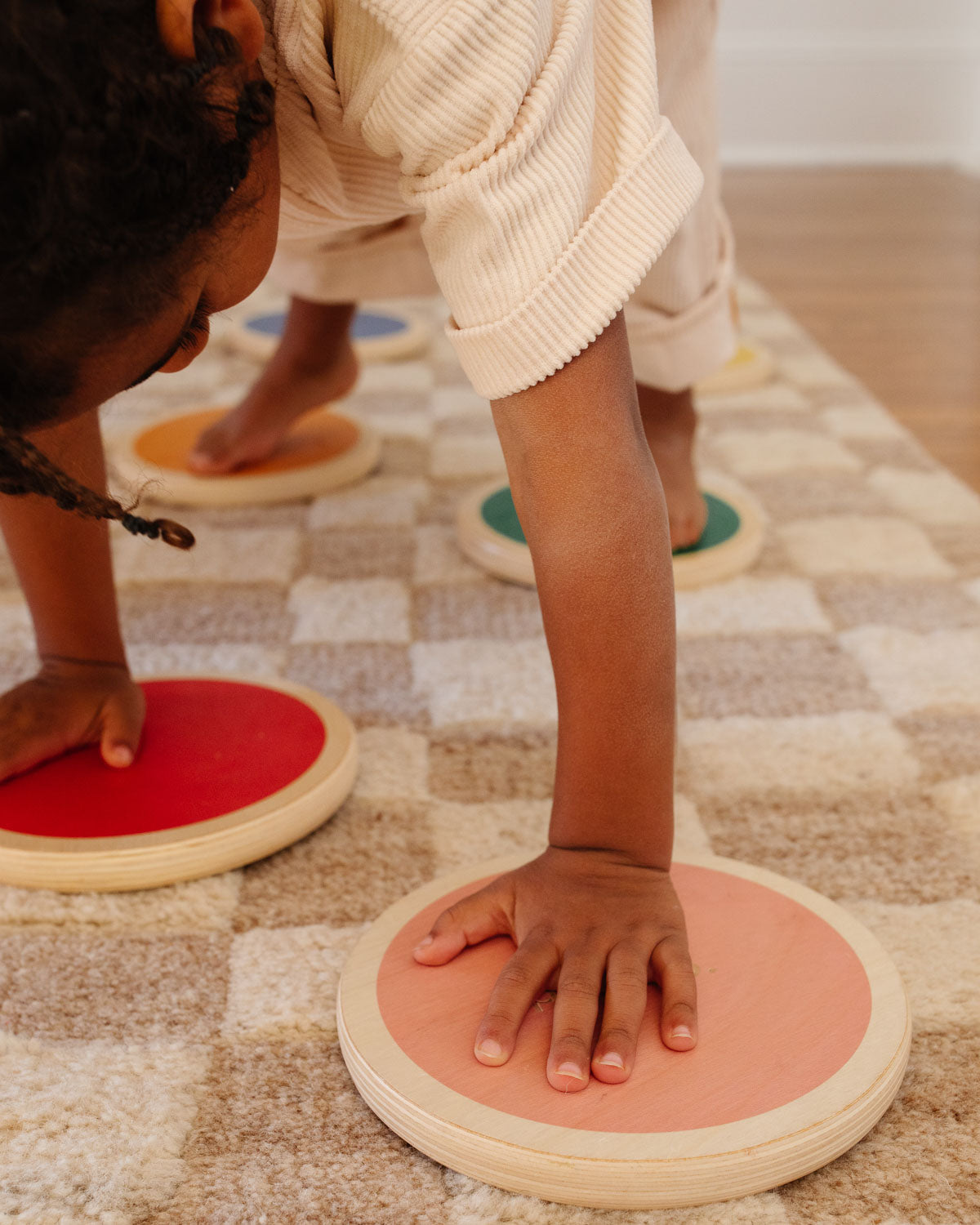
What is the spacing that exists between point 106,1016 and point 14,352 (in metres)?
0.27

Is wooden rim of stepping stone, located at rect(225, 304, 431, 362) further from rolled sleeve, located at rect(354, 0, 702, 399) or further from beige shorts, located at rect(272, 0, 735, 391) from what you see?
rolled sleeve, located at rect(354, 0, 702, 399)

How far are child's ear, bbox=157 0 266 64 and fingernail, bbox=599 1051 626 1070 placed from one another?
0.38m

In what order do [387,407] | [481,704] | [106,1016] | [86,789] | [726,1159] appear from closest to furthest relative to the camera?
[726,1159] → [106,1016] → [86,789] → [481,704] → [387,407]

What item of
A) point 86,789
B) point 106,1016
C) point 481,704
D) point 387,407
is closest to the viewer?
point 106,1016

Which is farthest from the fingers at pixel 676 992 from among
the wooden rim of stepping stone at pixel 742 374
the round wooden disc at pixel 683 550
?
the wooden rim of stepping stone at pixel 742 374

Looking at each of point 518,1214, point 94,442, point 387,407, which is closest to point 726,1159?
point 518,1214

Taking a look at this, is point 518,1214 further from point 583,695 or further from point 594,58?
point 594,58

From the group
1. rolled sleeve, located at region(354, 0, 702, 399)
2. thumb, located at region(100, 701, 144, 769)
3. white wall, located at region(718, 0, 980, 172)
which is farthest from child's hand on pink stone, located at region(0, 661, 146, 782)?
white wall, located at region(718, 0, 980, 172)

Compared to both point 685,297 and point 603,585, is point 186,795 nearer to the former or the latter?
point 603,585

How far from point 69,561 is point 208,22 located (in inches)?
12.8

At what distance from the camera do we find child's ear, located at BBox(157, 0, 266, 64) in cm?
43

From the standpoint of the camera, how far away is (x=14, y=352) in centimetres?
43

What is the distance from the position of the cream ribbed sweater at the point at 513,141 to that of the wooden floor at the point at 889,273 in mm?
766

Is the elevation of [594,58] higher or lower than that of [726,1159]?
higher
